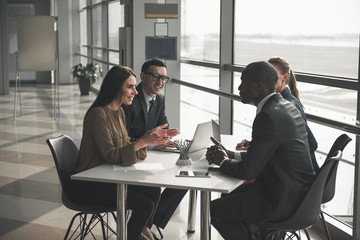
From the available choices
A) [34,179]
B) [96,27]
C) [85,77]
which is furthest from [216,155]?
[96,27]

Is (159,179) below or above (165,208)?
above

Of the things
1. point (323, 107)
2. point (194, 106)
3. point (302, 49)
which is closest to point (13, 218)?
point (302, 49)

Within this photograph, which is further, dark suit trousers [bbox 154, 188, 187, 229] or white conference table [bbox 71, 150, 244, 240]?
dark suit trousers [bbox 154, 188, 187, 229]

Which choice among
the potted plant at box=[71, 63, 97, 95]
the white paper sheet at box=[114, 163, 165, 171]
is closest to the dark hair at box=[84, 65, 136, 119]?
the white paper sheet at box=[114, 163, 165, 171]

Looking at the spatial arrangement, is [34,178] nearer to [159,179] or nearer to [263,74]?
[159,179]

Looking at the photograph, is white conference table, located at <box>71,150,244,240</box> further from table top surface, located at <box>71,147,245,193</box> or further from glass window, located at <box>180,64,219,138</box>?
glass window, located at <box>180,64,219,138</box>

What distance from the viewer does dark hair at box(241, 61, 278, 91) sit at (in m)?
2.90

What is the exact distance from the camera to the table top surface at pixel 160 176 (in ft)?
9.09

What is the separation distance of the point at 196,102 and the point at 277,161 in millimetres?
7355

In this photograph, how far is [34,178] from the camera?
595 centimetres

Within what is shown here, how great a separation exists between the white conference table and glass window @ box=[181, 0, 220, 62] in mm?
4339

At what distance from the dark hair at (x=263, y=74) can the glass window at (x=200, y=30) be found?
435 cm

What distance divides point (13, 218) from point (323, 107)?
674 centimetres

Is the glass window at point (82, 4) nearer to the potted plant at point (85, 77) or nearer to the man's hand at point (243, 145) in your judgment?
the potted plant at point (85, 77)
